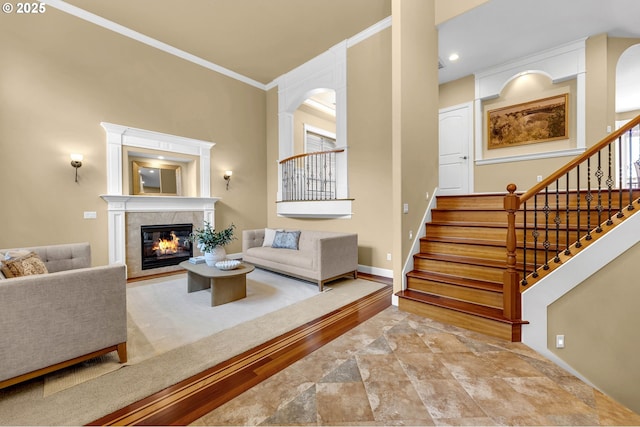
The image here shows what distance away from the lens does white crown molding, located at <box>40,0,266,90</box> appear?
4148mm

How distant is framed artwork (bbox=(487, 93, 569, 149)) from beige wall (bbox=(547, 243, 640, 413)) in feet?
11.0

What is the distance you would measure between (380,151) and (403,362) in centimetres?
348

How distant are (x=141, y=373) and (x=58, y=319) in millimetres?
658

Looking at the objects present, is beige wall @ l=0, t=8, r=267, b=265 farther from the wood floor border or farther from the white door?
the white door

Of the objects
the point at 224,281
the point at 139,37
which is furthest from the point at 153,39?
the point at 224,281

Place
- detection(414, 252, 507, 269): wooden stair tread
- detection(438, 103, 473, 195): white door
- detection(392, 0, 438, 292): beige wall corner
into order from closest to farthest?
detection(414, 252, 507, 269): wooden stair tread, detection(392, 0, 438, 292): beige wall corner, detection(438, 103, 473, 195): white door

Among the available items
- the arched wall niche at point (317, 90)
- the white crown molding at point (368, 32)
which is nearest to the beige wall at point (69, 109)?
the arched wall niche at point (317, 90)

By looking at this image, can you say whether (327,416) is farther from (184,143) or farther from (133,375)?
(184,143)

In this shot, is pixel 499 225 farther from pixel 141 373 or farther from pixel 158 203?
pixel 158 203

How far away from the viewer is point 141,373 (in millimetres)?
1937

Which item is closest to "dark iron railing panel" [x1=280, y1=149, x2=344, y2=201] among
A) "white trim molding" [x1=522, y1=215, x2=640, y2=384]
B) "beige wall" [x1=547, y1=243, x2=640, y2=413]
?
"white trim molding" [x1=522, y1=215, x2=640, y2=384]

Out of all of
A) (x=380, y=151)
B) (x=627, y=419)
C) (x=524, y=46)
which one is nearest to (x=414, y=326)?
(x=627, y=419)

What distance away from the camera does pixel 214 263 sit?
141 inches

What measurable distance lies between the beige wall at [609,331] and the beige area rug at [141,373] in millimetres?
2296
